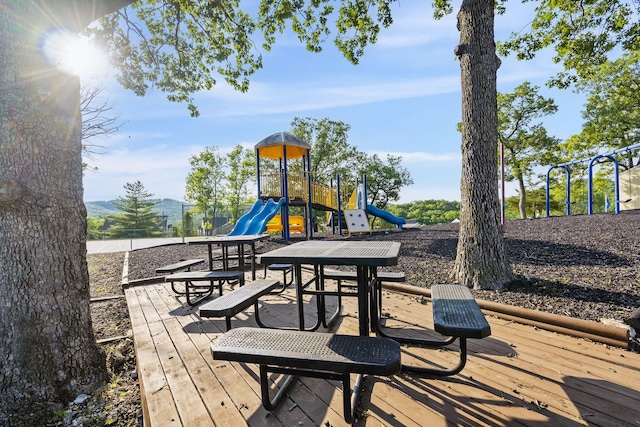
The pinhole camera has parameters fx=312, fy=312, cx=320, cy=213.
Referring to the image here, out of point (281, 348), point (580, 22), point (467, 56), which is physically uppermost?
point (580, 22)

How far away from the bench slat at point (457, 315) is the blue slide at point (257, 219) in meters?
7.03

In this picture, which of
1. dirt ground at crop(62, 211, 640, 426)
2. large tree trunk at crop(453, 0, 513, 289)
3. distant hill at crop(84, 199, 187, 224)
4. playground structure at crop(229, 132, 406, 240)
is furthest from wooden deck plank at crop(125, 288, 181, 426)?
playground structure at crop(229, 132, 406, 240)

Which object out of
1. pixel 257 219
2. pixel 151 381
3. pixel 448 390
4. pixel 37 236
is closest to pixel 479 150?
pixel 448 390

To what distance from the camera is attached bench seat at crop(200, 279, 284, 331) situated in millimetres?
2266

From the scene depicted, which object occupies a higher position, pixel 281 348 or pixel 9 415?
pixel 281 348

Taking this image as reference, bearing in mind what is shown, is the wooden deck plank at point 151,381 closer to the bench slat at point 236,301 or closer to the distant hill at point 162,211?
the bench slat at point 236,301

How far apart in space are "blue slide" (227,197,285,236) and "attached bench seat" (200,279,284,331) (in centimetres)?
593

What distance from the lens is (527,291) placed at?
11.4ft

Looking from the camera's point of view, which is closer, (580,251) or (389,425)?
(389,425)

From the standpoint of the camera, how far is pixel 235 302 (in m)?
2.47

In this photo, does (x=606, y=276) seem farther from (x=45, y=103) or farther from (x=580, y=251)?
→ (x=45, y=103)

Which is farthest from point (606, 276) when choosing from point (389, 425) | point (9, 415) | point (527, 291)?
point (9, 415)

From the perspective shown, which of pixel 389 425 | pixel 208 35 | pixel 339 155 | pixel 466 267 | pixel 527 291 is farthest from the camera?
pixel 339 155

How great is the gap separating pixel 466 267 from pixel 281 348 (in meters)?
3.04
